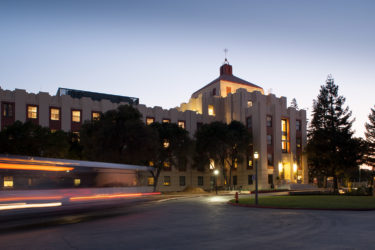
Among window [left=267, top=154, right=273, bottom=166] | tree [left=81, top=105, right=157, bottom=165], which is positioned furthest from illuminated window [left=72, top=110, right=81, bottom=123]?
window [left=267, top=154, right=273, bottom=166]

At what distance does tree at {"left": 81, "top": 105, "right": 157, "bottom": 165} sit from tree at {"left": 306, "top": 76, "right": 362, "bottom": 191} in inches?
1327

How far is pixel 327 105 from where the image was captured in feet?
209

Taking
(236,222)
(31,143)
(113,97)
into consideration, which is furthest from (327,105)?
(236,222)

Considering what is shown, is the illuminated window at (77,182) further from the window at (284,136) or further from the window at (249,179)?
the window at (284,136)

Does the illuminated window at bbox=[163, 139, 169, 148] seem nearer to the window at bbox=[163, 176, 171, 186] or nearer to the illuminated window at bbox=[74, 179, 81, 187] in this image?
the window at bbox=[163, 176, 171, 186]

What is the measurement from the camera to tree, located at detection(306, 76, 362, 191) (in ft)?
197

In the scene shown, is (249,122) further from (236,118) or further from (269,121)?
(269,121)

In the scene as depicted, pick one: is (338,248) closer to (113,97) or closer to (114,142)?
(114,142)

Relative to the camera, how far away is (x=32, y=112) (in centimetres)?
5200

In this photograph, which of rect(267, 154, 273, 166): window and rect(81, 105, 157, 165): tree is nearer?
rect(81, 105, 157, 165): tree

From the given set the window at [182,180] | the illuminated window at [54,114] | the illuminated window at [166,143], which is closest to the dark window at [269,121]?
the window at [182,180]

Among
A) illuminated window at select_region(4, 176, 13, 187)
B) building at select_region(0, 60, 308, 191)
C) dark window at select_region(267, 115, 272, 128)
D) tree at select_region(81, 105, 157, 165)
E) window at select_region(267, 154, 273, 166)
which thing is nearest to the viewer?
illuminated window at select_region(4, 176, 13, 187)

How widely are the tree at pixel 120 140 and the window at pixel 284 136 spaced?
3191 centimetres

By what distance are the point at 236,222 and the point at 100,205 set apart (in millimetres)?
7269
